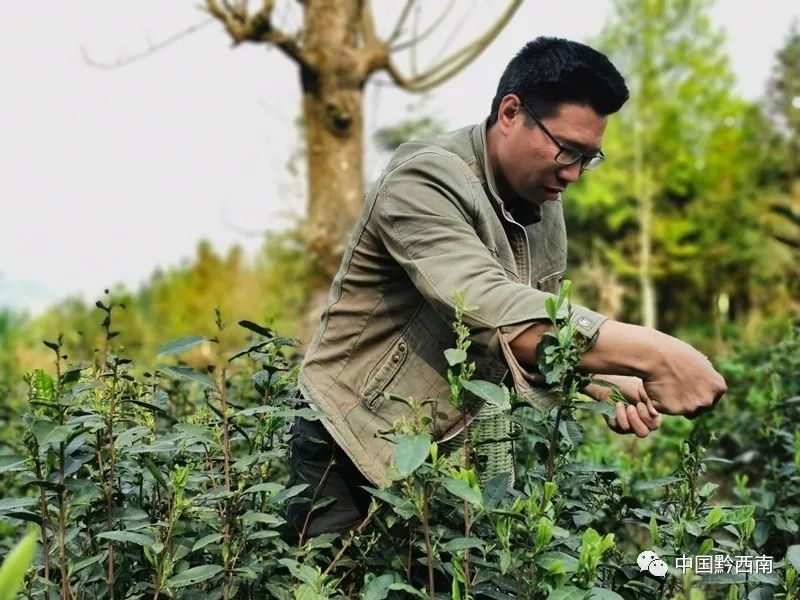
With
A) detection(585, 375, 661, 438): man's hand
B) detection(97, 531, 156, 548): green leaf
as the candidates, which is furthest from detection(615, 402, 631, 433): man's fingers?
detection(97, 531, 156, 548): green leaf

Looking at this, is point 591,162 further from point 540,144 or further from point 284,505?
point 284,505

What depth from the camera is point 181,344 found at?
216 centimetres

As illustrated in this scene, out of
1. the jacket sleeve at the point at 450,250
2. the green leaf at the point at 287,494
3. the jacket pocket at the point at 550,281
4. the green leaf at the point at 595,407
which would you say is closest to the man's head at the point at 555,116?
the jacket sleeve at the point at 450,250

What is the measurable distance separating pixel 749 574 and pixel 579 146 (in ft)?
3.70

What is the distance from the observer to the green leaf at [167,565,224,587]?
1.90m

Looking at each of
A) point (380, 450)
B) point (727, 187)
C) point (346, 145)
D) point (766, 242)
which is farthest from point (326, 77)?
point (727, 187)

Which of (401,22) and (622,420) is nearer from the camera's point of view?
(622,420)

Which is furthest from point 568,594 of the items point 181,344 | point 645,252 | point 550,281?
point 645,252

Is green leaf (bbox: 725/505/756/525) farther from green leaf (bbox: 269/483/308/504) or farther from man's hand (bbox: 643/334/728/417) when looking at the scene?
green leaf (bbox: 269/483/308/504)

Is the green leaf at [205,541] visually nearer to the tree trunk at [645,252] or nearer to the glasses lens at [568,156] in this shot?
the glasses lens at [568,156]

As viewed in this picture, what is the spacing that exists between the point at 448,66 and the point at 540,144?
6562mm

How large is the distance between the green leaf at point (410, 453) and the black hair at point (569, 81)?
1.17m

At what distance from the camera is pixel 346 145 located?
27.7ft

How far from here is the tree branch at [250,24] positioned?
8.16 metres
